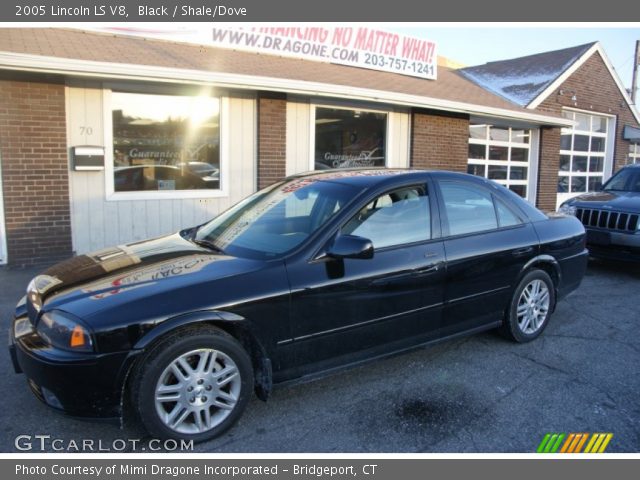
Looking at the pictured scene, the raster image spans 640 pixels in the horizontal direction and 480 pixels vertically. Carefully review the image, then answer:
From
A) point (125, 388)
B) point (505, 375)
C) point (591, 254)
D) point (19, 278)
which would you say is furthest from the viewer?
point (591, 254)

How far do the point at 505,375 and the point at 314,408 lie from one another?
1549 millimetres

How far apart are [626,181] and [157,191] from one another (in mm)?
7464

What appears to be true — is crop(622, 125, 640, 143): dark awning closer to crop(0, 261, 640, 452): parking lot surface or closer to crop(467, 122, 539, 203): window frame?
crop(467, 122, 539, 203): window frame

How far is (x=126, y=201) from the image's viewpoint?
25.5ft

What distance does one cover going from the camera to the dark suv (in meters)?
7.04

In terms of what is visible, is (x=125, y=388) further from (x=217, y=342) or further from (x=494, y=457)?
(x=494, y=457)

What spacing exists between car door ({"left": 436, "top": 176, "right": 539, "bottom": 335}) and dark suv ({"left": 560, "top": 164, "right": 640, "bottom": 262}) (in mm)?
3310

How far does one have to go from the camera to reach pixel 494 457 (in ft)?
9.60

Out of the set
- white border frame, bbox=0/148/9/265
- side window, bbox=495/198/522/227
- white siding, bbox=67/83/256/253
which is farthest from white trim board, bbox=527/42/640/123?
white border frame, bbox=0/148/9/265

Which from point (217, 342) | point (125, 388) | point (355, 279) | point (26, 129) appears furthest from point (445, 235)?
point (26, 129)

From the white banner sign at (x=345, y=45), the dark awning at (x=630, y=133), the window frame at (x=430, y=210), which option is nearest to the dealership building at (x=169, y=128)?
the white banner sign at (x=345, y=45)

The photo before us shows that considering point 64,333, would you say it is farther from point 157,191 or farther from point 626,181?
point 626,181

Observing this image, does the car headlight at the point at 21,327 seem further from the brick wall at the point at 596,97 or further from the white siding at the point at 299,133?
the brick wall at the point at 596,97

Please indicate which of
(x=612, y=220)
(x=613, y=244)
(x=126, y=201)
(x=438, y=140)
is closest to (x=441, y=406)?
(x=613, y=244)
